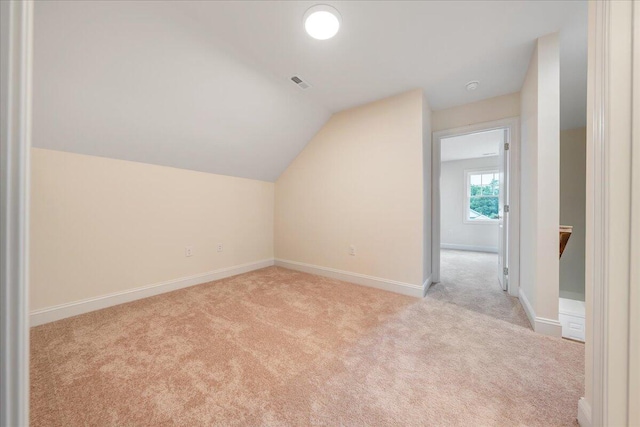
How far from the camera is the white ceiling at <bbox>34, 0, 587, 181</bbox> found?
5.07ft

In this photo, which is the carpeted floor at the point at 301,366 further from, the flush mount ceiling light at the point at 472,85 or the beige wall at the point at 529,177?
the flush mount ceiling light at the point at 472,85

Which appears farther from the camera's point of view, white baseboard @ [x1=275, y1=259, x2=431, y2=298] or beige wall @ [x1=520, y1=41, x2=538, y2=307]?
white baseboard @ [x1=275, y1=259, x2=431, y2=298]

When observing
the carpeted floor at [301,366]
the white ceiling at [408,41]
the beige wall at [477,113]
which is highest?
the white ceiling at [408,41]

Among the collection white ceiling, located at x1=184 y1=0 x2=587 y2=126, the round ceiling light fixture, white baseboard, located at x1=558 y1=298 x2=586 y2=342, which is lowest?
white baseboard, located at x1=558 y1=298 x2=586 y2=342

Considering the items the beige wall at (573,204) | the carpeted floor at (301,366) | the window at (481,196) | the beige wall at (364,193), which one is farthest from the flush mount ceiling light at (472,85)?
the window at (481,196)

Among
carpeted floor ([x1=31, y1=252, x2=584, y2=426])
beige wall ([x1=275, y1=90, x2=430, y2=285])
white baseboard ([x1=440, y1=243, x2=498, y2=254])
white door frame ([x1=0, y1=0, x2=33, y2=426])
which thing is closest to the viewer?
white door frame ([x1=0, y1=0, x2=33, y2=426])

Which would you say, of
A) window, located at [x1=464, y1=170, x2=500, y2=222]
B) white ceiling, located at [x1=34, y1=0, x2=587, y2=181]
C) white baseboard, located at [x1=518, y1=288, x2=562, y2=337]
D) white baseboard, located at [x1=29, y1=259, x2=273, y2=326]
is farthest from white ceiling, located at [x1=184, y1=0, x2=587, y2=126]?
window, located at [x1=464, y1=170, x2=500, y2=222]

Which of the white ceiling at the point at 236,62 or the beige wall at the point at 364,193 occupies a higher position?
the white ceiling at the point at 236,62

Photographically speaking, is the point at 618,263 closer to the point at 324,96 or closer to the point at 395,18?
the point at 395,18

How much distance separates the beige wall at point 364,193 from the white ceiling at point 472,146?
190 cm

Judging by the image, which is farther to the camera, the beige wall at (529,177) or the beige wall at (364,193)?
the beige wall at (364,193)

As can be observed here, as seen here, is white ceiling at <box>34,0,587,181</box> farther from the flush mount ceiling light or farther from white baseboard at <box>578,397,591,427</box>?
white baseboard at <box>578,397,591,427</box>

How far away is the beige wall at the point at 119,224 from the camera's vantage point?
6.46 ft

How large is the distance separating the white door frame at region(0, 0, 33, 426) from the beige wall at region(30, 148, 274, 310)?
2156mm
